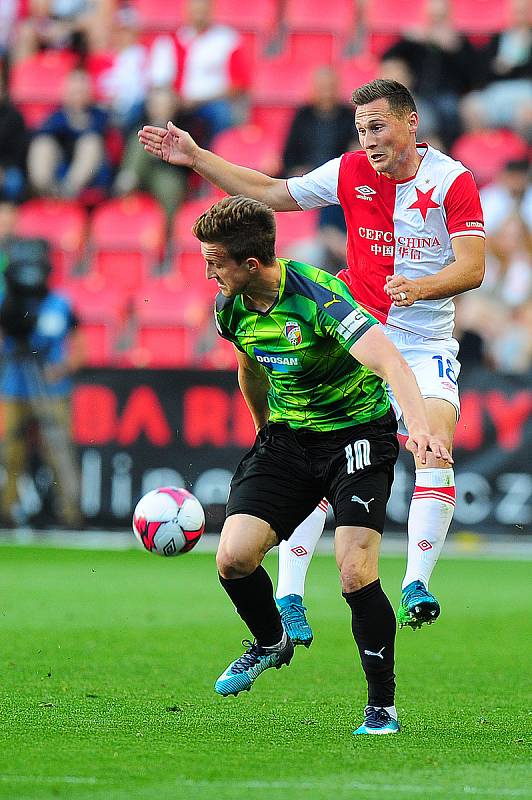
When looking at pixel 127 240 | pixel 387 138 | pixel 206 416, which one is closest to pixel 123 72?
pixel 127 240

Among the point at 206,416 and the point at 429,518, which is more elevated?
the point at 429,518

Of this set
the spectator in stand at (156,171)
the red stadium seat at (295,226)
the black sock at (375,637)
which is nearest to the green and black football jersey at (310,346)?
the black sock at (375,637)

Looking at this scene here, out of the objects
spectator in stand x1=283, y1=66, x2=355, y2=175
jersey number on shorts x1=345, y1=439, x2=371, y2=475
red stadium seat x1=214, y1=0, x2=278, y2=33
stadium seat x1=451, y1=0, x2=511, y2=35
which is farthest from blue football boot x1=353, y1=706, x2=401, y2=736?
red stadium seat x1=214, y1=0, x2=278, y2=33

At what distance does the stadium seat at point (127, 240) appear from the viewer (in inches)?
661

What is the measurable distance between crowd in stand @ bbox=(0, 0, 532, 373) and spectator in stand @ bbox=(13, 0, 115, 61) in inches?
0.7

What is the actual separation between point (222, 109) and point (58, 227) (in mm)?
2386

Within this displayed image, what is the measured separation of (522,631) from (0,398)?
6.66m

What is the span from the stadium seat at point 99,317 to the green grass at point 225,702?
4.96m

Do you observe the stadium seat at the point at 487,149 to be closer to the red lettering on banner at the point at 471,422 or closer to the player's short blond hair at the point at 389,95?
the red lettering on banner at the point at 471,422

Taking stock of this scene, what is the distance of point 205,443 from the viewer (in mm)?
13727

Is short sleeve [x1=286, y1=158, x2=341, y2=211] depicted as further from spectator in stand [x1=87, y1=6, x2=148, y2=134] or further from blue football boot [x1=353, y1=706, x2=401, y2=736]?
spectator in stand [x1=87, y1=6, x2=148, y2=134]

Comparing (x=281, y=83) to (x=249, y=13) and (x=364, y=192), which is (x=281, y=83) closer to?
(x=249, y=13)

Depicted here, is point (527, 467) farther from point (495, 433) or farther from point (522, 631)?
point (522, 631)

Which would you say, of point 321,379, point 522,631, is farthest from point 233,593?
point 522,631
